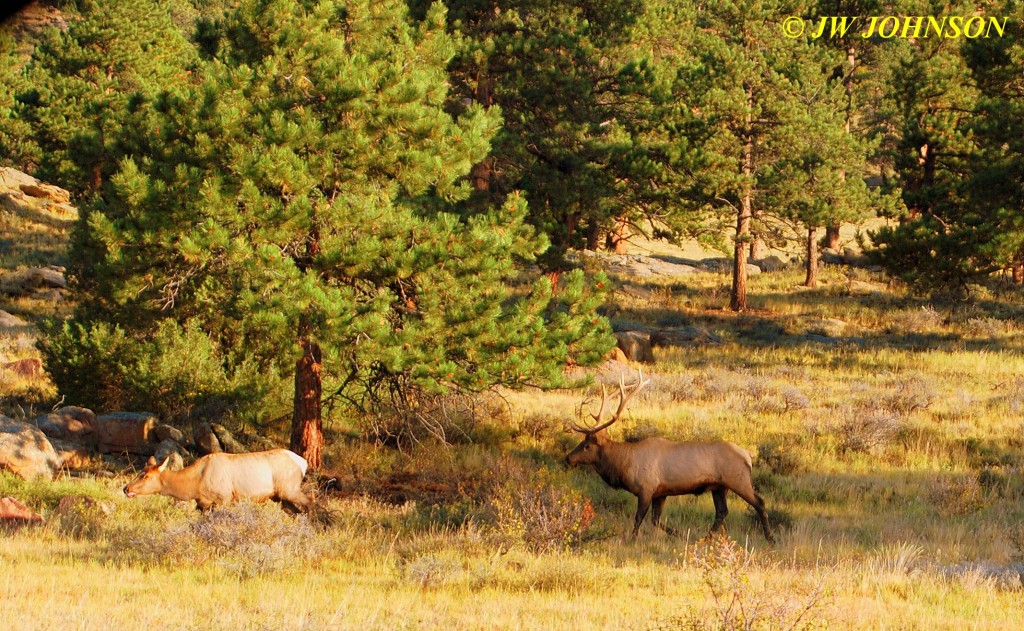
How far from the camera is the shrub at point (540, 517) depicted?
32.6 ft

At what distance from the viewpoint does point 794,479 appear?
14.4 m

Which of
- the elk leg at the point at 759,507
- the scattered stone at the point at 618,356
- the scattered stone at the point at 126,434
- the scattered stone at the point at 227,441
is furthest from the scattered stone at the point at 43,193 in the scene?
the elk leg at the point at 759,507

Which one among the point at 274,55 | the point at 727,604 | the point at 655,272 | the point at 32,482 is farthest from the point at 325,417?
the point at 655,272

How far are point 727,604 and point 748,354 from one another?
19.9m

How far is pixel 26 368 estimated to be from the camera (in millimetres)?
19297

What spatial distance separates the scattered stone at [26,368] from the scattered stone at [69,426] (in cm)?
484

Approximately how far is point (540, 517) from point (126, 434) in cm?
736

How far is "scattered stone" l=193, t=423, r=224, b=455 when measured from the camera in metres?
14.3

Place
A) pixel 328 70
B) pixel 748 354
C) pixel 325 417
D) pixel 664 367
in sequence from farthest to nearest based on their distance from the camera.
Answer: pixel 748 354
pixel 664 367
pixel 325 417
pixel 328 70

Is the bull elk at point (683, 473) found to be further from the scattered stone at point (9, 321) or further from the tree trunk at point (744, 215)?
the tree trunk at point (744, 215)

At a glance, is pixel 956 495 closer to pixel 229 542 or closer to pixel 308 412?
pixel 308 412

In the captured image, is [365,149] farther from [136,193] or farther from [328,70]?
[136,193]

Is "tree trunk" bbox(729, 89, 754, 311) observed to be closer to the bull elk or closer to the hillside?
the hillside

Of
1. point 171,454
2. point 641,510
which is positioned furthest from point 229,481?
point 641,510
